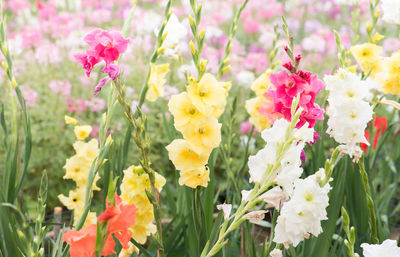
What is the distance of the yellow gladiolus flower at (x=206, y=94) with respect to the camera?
1038 millimetres

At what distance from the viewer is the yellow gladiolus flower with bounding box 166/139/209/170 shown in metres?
1.06

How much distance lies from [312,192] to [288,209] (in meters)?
0.05

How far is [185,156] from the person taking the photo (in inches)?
42.6

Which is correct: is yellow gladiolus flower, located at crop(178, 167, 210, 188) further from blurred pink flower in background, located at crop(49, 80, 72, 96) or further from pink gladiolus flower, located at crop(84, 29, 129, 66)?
blurred pink flower in background, located at crop(49, 80, 72, 96)

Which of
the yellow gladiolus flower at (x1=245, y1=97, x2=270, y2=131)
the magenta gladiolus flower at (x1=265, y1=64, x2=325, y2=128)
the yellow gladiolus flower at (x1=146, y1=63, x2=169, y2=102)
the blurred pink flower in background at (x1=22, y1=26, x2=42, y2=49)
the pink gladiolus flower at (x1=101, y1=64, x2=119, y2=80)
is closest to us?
the pink gladiolus flower at (x1=101, y1=64, x2=119, y2=80)

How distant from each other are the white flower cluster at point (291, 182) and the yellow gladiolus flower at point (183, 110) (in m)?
0.20

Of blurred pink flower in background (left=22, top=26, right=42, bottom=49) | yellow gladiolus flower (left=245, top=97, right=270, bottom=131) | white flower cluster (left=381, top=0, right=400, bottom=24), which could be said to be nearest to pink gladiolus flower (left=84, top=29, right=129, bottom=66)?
yellow gladiolus flower (left=245, top=97, right=270, bottom=131)

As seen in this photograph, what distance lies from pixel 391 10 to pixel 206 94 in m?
0.85

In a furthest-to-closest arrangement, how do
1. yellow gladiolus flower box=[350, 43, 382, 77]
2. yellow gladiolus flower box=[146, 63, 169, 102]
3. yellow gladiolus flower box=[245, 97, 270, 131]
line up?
yellow gladiolus flower box=[245, 97, 270, 131], yellow gladiolus flower box=[350, 43, 382, 77], yellow gladiolus flower box=[146, 63, 169, 102]

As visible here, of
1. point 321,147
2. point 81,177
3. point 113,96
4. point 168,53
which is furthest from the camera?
point 321,147

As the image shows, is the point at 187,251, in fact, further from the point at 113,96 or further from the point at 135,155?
the point at 135,155

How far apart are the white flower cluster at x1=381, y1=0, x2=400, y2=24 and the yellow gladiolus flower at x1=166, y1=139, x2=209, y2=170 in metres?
0.86

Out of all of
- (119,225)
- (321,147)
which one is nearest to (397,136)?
(321,147)

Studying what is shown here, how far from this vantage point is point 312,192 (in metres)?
0.87
